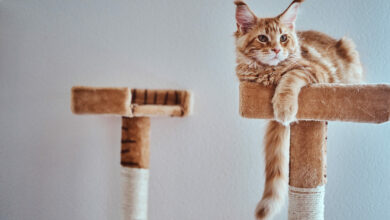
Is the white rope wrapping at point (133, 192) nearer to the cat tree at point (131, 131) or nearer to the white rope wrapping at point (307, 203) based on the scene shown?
the cat tree at point (131, 131)

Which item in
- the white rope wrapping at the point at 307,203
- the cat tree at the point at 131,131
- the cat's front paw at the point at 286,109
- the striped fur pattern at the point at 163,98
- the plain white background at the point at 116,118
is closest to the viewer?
the cat's front paw at the point at 286,109

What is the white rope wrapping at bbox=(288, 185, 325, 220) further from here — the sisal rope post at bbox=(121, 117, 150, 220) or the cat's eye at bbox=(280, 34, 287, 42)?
the sisal rope post at bbox=(121, 117, 150, 220)

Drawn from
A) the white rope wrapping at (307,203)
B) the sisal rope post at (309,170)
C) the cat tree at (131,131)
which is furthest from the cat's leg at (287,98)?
the cat tree at (131,131)

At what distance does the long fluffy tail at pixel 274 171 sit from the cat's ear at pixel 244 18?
0.34m

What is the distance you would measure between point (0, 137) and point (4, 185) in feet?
0.79

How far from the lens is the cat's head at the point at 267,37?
2.61 feet

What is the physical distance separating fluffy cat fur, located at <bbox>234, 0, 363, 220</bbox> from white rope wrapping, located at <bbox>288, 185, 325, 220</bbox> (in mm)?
61

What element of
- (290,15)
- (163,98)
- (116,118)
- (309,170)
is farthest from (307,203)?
(116,118)

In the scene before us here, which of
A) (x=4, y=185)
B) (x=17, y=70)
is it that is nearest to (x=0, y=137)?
(x=4, y=185)

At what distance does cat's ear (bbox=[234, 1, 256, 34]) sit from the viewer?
84 cm

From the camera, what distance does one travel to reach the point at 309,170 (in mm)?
813

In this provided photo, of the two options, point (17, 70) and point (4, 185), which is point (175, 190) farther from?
point (17, 70)

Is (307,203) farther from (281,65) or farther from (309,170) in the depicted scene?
(281,65)

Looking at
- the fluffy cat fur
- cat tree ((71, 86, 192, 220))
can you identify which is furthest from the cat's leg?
cat tree ((71, 86, 192, 220))
